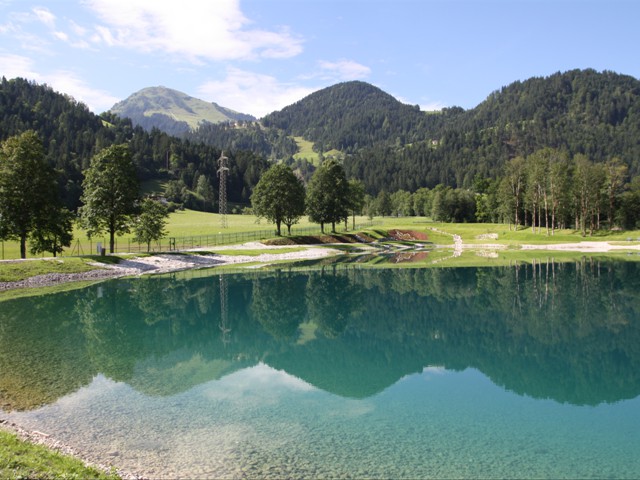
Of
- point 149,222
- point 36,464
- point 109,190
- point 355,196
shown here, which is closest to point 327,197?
point 355,196

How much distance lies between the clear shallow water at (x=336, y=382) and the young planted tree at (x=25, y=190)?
1840cm

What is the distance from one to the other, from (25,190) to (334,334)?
144ft

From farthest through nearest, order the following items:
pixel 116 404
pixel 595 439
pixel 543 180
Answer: pixel 543 180, pixel 116 404, pixel 595 439

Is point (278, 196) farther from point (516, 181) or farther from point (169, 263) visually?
point (516, 181)

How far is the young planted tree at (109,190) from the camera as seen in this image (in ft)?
197

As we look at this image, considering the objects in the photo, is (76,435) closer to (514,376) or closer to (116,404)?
(116,404)

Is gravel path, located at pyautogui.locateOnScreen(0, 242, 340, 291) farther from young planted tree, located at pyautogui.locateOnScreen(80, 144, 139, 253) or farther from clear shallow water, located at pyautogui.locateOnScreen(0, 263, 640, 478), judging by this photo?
clear shallow water, located at pyautogui.locateOnScreen(0, 263, 640, 478)

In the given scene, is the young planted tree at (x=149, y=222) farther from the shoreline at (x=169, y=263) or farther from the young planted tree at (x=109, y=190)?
the shoreline at (x=169, y=263)

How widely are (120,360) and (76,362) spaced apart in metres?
2.04

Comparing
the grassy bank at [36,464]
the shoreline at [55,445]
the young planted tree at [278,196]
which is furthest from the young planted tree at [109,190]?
the grassy bank at [36,464]

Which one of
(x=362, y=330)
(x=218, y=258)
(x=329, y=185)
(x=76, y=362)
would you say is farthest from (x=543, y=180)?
(x=76, y=362)

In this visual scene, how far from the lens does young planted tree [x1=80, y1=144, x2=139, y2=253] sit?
6019 cm

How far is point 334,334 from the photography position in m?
29.0

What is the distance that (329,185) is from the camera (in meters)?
96.3
